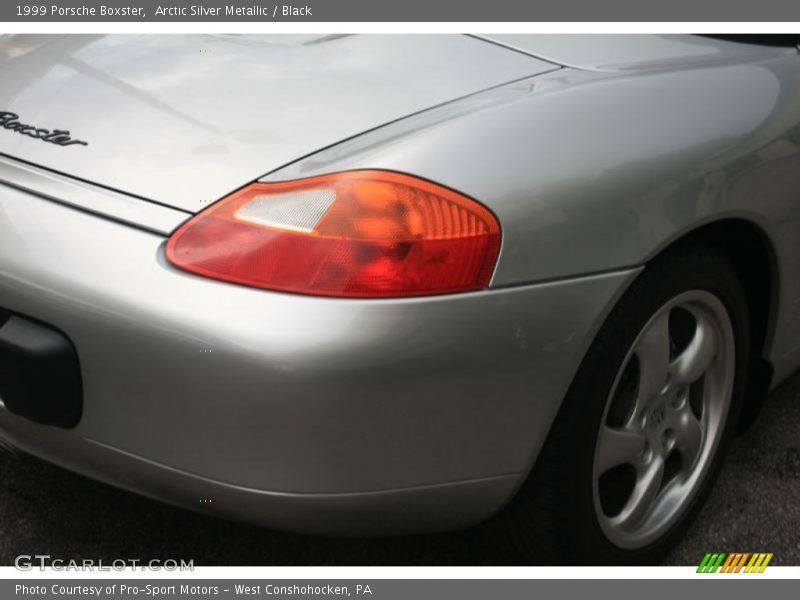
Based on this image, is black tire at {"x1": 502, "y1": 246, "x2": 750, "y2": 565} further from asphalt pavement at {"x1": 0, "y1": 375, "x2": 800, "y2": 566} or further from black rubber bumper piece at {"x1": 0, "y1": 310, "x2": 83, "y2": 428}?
black rubber bumper piece at {"x1": 0, "y1": 310, "x2": 83, "y2": 428}

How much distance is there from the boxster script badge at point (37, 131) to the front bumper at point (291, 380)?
0.17 meters

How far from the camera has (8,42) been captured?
2.55 meters

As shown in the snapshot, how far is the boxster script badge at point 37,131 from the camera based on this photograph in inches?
77.8

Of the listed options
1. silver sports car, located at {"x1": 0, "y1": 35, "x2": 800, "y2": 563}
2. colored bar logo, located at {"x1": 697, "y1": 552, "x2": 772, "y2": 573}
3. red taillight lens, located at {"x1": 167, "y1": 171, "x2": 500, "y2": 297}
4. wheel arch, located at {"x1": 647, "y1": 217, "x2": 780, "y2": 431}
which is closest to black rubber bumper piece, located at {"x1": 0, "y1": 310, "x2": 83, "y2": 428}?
silver sports car, located at {"x1": 0, "y1": 35, "x2": 800, "y2": 563}

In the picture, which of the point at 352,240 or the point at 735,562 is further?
the point at 735,562

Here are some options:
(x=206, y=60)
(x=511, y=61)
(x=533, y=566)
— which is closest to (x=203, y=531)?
(x=533, y=566)

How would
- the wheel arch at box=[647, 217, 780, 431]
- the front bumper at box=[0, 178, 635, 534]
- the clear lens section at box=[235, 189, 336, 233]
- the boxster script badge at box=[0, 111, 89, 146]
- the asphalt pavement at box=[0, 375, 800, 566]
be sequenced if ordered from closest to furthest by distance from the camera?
the front bumper at box=[0, 178, 635, 534]
the clear lens section at box=[235, 189, 336, 233]
the boxster script badge at box=[0, 111, 89, 146]
the wheel arch at box=[647, 217, 780, 431]
the asphalt pavement at box=[0, 375, 800, 566]

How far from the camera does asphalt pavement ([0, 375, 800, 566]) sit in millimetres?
2260

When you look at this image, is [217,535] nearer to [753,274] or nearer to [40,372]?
[40,372]

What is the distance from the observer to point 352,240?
5.58 feet

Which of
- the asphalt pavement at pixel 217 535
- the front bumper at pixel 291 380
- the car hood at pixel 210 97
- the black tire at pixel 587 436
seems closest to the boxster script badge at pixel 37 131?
the car hood at pixel 210 97

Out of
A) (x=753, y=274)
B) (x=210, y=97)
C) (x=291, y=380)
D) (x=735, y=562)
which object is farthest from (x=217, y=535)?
(x=753, y=274)

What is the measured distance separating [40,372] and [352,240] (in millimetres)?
567

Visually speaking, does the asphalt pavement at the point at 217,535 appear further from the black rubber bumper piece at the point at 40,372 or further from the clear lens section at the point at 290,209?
the clear lens section at the point at 290,209
